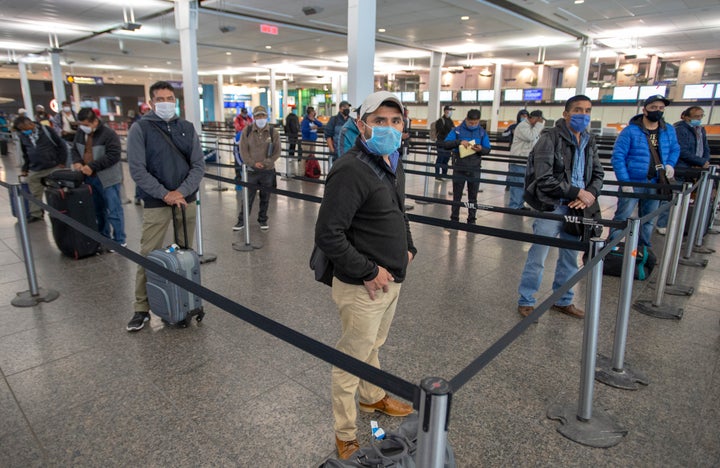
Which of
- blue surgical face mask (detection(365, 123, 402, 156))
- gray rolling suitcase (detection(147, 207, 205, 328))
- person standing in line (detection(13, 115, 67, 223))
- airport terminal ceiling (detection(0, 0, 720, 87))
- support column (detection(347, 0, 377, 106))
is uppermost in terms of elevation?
airport terminal ceiling (detection(0, 0, 720, 87))

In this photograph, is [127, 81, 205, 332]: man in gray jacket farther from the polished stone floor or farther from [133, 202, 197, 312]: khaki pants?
the polished stone floor

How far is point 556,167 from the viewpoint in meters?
3.79

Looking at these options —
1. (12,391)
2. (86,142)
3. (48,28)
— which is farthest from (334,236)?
(48,28)

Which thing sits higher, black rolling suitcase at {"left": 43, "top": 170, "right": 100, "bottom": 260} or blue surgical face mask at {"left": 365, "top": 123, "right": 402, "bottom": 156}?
blue surgical face mask at {"left": 365, "top": 123, "right": 402, "bottom": 156}

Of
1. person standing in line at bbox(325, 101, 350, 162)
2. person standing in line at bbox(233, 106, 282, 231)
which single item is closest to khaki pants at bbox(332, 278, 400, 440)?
person standing in line at bbox(233, 106, 282, 231)

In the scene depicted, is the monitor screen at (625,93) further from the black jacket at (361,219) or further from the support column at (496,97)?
the black jacket at (361,219)

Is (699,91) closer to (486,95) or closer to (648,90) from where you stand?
(648,90)

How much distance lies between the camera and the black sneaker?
→ 371 centimetres

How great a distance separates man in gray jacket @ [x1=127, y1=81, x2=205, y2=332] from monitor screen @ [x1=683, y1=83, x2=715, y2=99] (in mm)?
22941

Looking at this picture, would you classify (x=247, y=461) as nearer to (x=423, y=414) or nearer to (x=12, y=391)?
(x=423, y=414)

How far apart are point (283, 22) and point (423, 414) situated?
16.7 m

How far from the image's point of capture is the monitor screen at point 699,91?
19.3 m

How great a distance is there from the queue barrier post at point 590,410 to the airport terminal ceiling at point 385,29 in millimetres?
11691

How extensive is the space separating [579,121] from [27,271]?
17.0 feet
